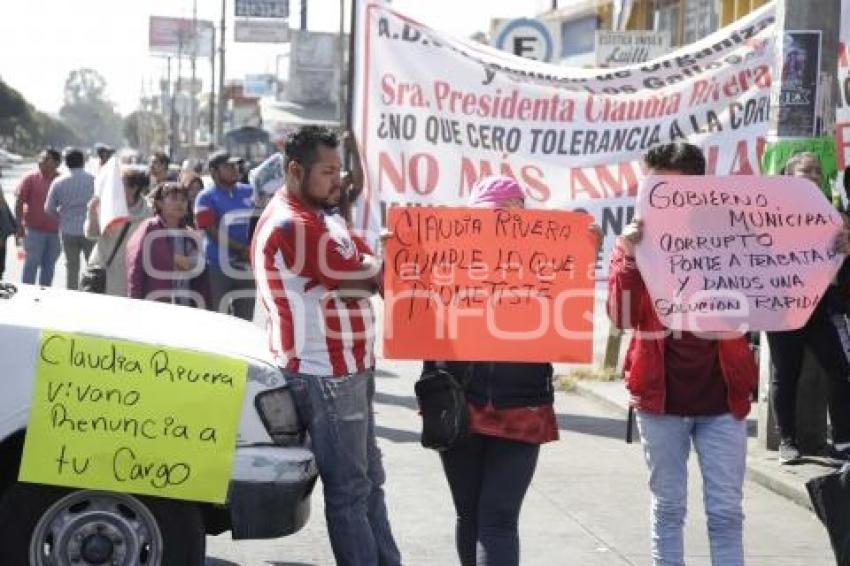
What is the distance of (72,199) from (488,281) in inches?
410

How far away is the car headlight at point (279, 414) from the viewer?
5.52 meters

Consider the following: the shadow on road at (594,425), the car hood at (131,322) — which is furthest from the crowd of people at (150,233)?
the car hood at (131,322)

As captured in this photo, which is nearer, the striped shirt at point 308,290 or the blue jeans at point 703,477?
the striped shirt at point 308,290

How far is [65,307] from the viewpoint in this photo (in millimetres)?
5793

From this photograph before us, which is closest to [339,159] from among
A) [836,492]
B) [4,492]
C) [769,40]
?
[4,492]

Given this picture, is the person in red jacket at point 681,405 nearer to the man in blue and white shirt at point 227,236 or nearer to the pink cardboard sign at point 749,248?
the pink cardboard sign at point 749,248

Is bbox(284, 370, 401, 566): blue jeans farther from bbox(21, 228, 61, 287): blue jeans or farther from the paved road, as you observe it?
bbox(21, 228, 61, 287): blue jeans

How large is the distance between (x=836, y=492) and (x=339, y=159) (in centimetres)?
203

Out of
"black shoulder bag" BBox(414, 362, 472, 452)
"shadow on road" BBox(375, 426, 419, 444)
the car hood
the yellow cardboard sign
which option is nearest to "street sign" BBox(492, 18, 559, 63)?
"shadow on road" BBox(375, 426, 419, 444)

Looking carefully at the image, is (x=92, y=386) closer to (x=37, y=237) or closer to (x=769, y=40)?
(x=769, y=40)

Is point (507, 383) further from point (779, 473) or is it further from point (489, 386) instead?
point (779, 473)

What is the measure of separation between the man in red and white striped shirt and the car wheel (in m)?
0.53

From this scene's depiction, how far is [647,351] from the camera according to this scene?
565 centimetres

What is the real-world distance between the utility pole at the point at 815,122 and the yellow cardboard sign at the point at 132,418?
4.60 m
